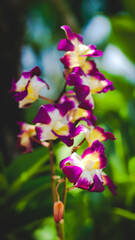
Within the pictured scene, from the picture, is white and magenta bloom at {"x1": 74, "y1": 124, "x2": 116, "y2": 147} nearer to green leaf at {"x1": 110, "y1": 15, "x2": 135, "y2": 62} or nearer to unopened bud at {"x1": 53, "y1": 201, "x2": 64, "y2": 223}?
unopened bud at {"x1": 53, "y1": 201, "x2": 64, "y2": 223}

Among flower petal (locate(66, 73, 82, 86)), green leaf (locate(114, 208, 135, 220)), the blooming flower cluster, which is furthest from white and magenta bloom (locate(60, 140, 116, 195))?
green leaf (locate(114, 208, 135, 220))

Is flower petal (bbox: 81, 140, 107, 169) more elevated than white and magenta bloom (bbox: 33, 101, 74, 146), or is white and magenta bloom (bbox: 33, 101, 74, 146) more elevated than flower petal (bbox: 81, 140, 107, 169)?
white and magenta bloom (bbox: 33, 101, 74, 146)

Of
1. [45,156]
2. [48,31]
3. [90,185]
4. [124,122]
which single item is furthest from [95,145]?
[48,31]

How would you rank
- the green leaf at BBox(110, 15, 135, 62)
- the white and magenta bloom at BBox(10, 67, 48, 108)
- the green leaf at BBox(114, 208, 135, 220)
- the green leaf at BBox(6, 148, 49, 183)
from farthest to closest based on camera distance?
the green leaf at BBox(110, 15, 135, 62)
the green leaf at BBox(6, 148, 49, 183)
the green leaf at BBox(114, 208, 135, 220)
the white and magenta bloom at BBox(10, 67, 48, 108)

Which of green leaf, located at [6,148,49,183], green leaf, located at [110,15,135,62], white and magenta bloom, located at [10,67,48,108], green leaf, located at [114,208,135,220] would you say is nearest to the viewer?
white and magenta bloom, located at [10,67,48,108]

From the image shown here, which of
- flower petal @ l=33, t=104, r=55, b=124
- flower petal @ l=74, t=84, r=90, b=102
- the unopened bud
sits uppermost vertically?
flower petal @ l=74, t=84, r=90, b=102

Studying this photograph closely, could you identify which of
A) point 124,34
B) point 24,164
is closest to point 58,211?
point 24,164

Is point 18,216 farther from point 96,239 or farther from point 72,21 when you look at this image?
point 72,21
